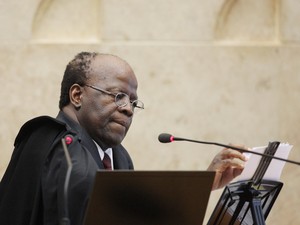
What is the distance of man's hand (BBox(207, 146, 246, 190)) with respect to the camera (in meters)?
4.52

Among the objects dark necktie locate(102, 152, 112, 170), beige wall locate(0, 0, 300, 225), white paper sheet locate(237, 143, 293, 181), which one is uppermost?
beige wall locate(0, 0, 300, 225)

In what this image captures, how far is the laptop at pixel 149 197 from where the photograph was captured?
369cm

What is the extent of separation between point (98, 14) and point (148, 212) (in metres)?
2.33

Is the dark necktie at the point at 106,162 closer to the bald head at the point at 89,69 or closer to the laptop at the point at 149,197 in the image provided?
the bald head at the point at 89,69

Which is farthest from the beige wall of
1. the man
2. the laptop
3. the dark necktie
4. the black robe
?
the laptop

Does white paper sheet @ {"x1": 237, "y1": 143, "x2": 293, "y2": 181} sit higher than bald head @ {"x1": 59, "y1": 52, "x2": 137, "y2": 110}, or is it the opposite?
bald head @ {"x1": 59, "y1": 52, "x2": 137, "y2": 110}

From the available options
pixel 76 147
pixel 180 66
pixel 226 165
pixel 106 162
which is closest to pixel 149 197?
pixel 76 147

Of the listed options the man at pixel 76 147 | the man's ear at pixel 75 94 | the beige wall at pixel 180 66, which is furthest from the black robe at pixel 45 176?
the beige wall at pixel 180 66

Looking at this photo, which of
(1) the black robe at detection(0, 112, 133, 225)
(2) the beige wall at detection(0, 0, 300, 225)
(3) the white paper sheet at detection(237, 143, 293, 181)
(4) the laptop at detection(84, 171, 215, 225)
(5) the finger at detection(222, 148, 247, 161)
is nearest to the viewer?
(4) the laptop at detection(84, 171, 215, 225)

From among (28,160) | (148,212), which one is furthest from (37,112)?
(148,212)

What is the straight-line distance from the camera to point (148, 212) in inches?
153

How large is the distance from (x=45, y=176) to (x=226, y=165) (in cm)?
94

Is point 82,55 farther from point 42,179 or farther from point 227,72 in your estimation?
point 227,72

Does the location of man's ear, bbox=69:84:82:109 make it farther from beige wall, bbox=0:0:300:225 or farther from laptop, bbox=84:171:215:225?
beige wall, bbox=0:0:300:225
